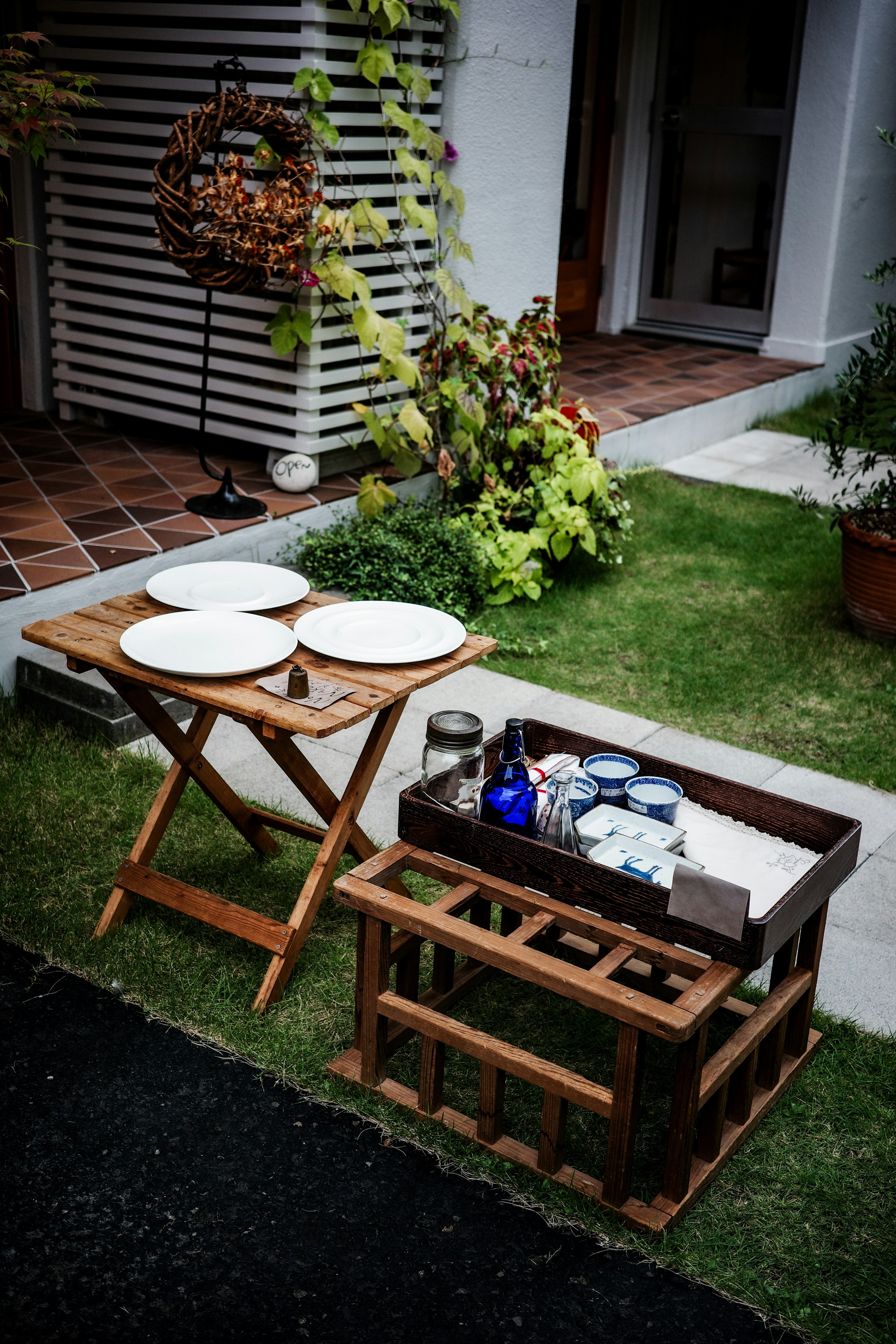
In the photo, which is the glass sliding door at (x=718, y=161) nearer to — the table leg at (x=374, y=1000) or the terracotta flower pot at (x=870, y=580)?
the terracotta flower pot at (x=870, y=580)

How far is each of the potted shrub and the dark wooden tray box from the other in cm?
244

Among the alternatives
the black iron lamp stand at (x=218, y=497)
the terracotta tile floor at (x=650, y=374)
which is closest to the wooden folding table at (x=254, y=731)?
the black iron lamp stand at (x=218, y=497)

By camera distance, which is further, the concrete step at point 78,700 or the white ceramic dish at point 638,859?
the concrete step at point 78,700

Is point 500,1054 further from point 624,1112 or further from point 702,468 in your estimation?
point 702,468

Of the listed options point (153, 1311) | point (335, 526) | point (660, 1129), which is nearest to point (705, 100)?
point (335, 526)

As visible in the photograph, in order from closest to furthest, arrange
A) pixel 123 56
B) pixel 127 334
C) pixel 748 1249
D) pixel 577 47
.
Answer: pixel 748 1249 < pixel 123 56 < pixel 127 334 < pixel 577 47

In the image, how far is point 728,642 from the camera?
5023 mm

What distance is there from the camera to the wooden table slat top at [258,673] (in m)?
2.51

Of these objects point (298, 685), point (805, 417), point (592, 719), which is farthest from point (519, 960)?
point (805, 417)

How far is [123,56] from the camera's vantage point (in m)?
5.35

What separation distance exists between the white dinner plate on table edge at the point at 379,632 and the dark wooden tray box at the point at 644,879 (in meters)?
0.26

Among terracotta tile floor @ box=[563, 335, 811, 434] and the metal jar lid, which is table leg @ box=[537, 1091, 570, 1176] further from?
terracotta tile floor @ box=[563, 335, 811, 434]

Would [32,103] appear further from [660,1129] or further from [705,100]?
[705,100]

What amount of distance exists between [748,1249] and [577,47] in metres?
8.74
